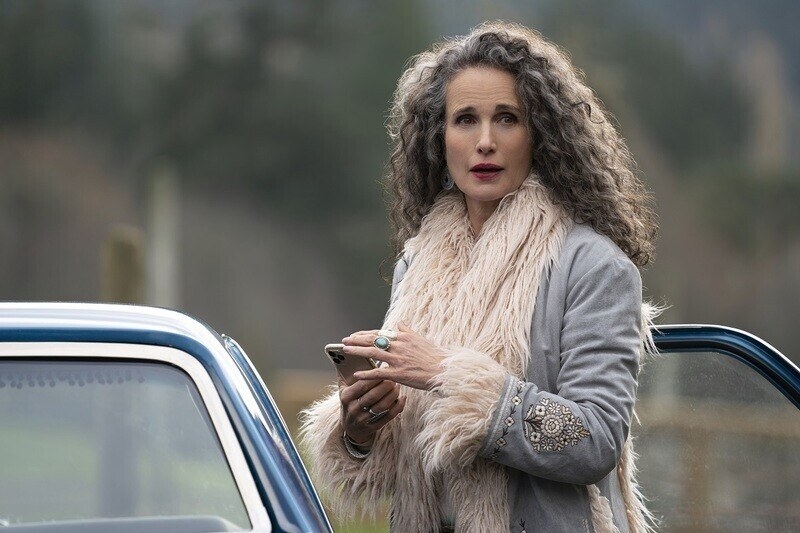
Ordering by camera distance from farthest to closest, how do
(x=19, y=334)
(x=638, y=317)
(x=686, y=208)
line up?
1. (x=686, y=208)
2. (x=638, y=317)
3. (x=19, y=334)

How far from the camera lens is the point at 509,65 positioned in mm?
2791

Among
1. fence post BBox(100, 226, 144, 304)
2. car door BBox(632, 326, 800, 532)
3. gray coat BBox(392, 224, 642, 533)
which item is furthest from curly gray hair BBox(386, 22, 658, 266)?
fence post BBox(100, 226, 144, 304)

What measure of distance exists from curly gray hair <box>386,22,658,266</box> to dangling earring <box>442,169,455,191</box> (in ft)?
0.04

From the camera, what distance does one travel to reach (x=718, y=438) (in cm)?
324

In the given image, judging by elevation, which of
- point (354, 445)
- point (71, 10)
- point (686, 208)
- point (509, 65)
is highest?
point (71, 10)

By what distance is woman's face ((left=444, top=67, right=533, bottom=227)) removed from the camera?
2754 mm

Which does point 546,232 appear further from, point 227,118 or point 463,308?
point 227,118

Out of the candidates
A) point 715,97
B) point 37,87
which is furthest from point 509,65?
point 37,87

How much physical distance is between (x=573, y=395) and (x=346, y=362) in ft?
1.51

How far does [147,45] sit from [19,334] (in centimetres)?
2418

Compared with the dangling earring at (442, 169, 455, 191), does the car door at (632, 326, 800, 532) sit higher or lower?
lower

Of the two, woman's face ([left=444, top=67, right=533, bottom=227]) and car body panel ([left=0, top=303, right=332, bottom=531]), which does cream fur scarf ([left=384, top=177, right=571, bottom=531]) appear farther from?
car body panel ([left=0, top=303, right=332, bottom=531])

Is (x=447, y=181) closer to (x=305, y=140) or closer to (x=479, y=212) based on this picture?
(x=479, y=212)

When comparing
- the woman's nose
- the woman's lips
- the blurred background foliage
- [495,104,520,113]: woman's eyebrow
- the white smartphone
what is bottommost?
the white smartphone
